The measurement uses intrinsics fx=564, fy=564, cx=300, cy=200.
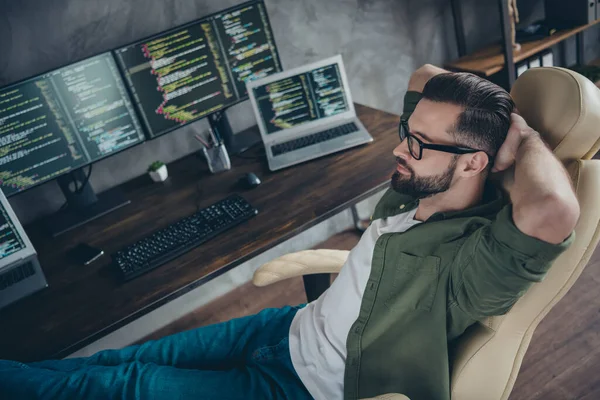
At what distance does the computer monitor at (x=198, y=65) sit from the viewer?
2.09 metres

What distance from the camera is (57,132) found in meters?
2.01

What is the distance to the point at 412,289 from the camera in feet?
4.26

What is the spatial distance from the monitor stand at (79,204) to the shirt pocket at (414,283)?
1.24m

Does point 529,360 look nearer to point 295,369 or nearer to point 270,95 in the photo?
point 295,369

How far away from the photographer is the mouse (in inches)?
81.5

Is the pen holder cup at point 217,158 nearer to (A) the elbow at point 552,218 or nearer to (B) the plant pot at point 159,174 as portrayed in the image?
(B) the plant pot at point 159,174

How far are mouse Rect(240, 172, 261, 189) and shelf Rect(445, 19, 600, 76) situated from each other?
1299 millimetres

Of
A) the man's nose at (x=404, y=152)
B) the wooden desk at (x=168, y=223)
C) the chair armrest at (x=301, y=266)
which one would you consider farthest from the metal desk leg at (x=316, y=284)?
the man's nose at (x=404, y=152)

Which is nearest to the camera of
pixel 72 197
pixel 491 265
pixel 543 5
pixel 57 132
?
pixel 491 265

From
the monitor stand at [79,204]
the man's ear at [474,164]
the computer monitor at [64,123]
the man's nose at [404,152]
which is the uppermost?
the computer monitor at [64,123]

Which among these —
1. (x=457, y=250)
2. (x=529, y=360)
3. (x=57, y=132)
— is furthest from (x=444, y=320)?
(x=57, y=132)

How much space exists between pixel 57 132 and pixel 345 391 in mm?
1348

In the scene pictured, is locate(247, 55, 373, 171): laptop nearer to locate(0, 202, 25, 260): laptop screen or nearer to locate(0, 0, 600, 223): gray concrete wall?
locate(0, 0, 600, 223): gray concrete wall

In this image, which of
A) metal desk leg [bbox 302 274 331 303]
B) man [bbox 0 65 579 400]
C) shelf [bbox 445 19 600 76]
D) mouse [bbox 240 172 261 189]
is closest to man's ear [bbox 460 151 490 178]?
man [bbox 0 65 579 400]
